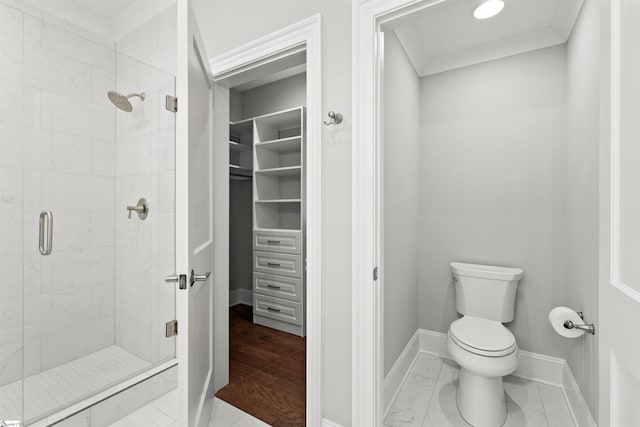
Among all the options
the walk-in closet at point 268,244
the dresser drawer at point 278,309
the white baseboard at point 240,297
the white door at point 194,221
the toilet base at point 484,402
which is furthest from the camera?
the white baseboard at point 240,297

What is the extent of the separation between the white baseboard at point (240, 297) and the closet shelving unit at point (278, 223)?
620mm

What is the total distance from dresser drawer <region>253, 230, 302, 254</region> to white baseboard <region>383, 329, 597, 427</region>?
1270mm

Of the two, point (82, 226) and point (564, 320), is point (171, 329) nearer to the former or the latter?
point (82, 226)

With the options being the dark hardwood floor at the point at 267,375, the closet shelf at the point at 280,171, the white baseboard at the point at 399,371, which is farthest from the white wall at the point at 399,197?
the closet shelf at the point at 280,171

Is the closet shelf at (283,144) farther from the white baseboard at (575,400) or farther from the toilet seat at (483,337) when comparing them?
the white baseboard at (575,400)

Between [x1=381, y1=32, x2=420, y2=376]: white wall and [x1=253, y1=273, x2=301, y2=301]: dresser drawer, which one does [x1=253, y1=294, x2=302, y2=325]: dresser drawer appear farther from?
[x1=381, y1=32, x2=420, y2=376]: white wall

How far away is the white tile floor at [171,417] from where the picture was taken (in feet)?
5.18

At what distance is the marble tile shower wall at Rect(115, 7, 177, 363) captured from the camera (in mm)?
1945

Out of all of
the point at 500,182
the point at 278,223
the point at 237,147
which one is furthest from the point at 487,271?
the point at 237,147

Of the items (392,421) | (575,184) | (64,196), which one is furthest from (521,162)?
(64,196)

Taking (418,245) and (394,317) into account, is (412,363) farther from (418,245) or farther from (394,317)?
(418,245)

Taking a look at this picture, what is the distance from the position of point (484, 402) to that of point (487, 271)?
0.83m

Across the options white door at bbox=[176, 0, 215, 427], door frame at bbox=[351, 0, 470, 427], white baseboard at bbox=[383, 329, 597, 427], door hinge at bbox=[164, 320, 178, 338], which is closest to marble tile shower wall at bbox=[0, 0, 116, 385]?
white door at bbox=[176, 0, 215, 427]

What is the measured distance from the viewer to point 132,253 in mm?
2027
